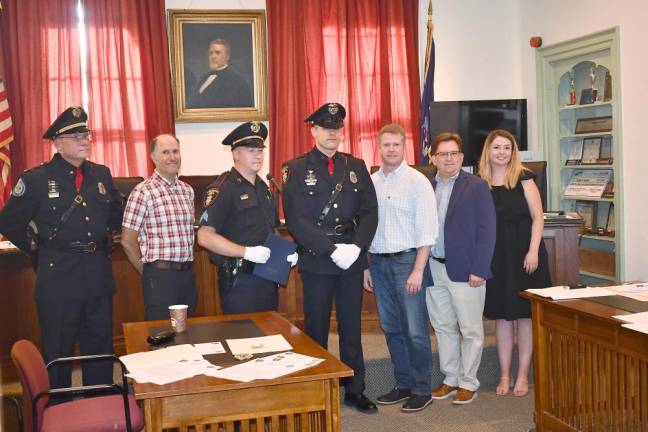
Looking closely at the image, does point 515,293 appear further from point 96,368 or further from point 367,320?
point 96,368

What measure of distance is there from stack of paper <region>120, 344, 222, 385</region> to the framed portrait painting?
457 cm

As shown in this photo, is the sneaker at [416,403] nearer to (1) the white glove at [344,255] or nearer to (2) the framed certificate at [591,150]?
(1) the white glove at [344,255]

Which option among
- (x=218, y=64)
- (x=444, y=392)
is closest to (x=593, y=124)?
(x=218, y=64)

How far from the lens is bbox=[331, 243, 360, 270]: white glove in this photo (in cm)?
362

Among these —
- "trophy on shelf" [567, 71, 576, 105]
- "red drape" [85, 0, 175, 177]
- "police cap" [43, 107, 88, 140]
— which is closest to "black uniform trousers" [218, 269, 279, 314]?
"police cap" [43, 107, 88, 140]

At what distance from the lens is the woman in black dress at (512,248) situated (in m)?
4.09

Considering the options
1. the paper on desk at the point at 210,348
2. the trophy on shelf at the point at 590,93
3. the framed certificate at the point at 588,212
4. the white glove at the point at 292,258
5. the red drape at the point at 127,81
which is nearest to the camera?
the paper on desk at the point at 210,348

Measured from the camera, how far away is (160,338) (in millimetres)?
2766

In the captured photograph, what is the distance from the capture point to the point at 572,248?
4.93 metres

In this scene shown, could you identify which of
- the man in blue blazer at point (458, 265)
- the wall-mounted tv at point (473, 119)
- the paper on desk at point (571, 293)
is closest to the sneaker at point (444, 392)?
the man in blue blazer at point (458, 265)

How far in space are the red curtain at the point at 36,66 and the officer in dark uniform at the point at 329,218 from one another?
3.56 metres

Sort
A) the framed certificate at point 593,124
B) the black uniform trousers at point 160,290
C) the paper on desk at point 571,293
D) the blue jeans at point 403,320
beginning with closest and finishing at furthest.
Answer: the paper on desk at point 571,293 → the black uniform trousers at point 160,290 → the blue jeans at point 403,320 → the framed certificate at point 593,124

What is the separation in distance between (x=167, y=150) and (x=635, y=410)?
2412mm

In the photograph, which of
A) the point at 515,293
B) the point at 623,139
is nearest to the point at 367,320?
the point at 515,293
